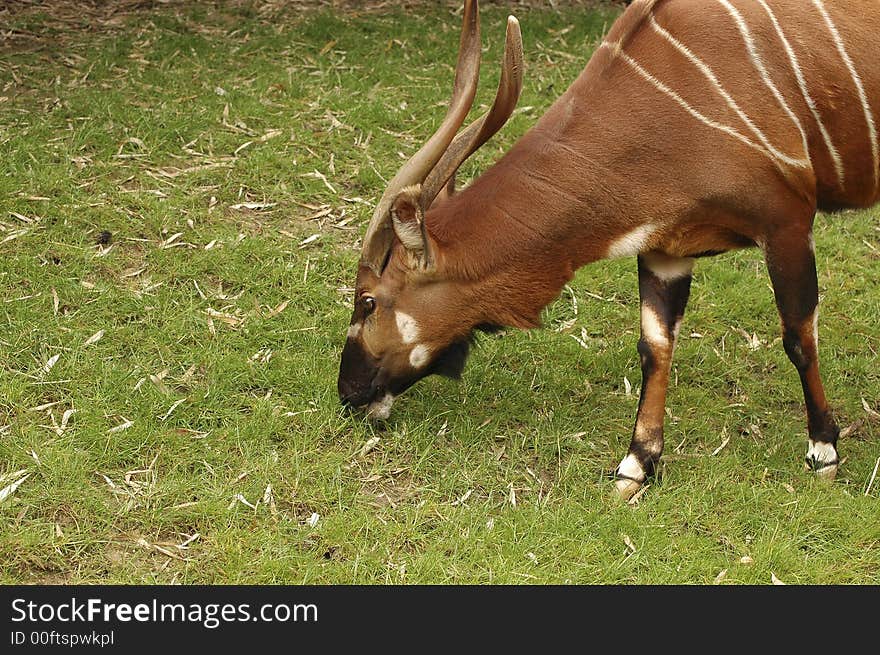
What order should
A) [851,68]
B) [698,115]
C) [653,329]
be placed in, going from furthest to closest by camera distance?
[653,329], [851,68], [698,115]

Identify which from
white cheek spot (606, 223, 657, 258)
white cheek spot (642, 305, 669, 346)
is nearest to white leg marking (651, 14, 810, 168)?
A: white cheek spot (606, 223, 657, 258)

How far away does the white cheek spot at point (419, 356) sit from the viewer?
16.8ft

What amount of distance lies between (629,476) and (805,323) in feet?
3.26

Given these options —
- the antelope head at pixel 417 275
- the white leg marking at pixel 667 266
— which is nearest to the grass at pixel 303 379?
the antelope head at pixel 417 275

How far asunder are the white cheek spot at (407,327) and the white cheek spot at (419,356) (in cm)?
5

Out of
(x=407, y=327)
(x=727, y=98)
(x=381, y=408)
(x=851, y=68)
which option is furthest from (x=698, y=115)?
(x=381, y=408)

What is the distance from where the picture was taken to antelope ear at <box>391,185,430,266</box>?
4.74 m

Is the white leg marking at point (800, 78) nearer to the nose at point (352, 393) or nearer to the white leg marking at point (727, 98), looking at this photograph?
the white leg marking at point (727, 98)

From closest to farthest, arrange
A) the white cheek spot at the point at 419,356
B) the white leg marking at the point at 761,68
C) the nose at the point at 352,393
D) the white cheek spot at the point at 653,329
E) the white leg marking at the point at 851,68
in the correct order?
the white leg marking at the point at 761,68 < the white leg marking at the point at 851,68 < the white cheek spot at the point at 419,356 < the nose at the point at 352,393 < the white cheek spot at the point at 653,329

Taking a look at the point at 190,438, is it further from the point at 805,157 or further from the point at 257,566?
the point at 805,157

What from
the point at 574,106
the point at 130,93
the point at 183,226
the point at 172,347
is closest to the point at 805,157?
the point at 574,106

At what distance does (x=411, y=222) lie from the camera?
4.80 meters

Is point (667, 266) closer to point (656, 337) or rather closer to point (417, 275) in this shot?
point (656, 337)

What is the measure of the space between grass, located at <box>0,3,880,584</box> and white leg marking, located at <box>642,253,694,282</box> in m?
0.76
